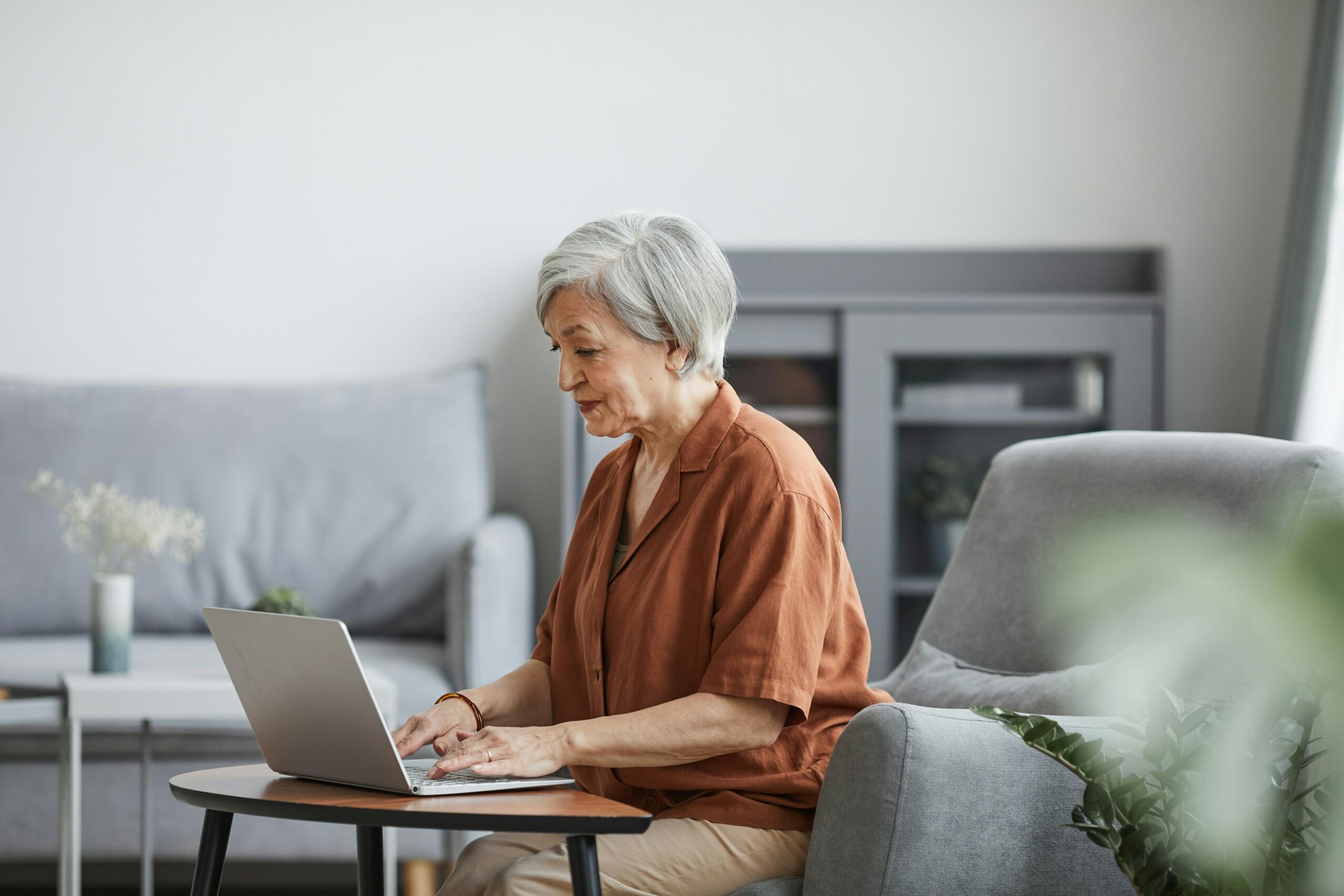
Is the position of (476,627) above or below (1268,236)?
below

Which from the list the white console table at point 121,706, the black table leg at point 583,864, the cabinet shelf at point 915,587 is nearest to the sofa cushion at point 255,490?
the white console table at point 121,706

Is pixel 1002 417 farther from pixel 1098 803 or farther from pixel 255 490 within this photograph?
pixel 1098 803

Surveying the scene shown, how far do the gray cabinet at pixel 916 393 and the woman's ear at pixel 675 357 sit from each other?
1.78 m

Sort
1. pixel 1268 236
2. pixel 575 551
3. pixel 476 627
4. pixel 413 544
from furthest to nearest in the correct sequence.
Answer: pixel 1268 236
pixel 413 544
pixel 476 627
pixel 575 551

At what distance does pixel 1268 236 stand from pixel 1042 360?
84 cm

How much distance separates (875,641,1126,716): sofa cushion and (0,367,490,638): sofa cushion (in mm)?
1589

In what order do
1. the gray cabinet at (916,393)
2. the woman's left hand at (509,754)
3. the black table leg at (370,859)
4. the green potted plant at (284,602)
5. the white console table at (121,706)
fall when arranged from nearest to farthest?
1. the woman's left hand at (509,754)
2. the black table leg at (370,859)
3. the white console table at (121,706)
4. the green potted plant at (284,602)
5. the gray cabinet at (916,393)

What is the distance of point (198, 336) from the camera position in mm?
3535

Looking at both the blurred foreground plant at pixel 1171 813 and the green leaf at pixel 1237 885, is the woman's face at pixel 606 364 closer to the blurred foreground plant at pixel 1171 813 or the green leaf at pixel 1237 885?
the blurred foreground plant at pixel 1171 813

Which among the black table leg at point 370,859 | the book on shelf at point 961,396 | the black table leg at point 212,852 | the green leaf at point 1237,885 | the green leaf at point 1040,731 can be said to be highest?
the book on shelf at point 961,396

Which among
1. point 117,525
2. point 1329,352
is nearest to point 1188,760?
point 117,525

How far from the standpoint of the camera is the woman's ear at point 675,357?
1390 millimetres

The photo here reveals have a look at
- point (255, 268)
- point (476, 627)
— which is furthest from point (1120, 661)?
point (255, 268)

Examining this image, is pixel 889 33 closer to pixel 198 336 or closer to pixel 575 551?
pixel 198 336
